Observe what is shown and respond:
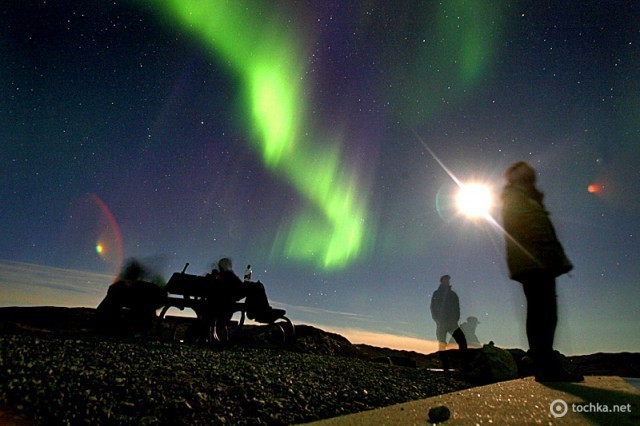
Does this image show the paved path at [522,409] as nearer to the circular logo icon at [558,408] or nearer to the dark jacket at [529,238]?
the circular logo icon at [558,408]

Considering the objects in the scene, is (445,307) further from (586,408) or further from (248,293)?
(586,408)

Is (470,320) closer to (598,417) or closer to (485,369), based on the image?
(485,369)

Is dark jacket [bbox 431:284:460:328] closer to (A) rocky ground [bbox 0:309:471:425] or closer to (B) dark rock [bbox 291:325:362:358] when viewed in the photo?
(B) dark rock [bbox 291:325:362:358]

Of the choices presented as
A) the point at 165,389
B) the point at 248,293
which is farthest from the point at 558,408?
the point at 248,293

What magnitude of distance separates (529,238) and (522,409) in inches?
86.1

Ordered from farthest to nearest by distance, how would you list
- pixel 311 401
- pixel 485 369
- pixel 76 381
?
pixel 485 369 → pixel 311 401 → pixel 76 381

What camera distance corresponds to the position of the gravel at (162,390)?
220 centimetres

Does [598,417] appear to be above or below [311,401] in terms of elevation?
above

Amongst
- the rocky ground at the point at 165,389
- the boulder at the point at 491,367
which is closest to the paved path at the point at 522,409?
the rocky ground at the point at 165,389

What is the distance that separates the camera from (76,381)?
8.44 feet

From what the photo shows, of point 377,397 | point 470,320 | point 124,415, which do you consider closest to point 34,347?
point 124,415

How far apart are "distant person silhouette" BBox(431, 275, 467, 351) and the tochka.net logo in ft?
27.0

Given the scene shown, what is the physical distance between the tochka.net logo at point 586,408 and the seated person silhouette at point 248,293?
250 inches

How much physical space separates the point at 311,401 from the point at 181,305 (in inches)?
225
